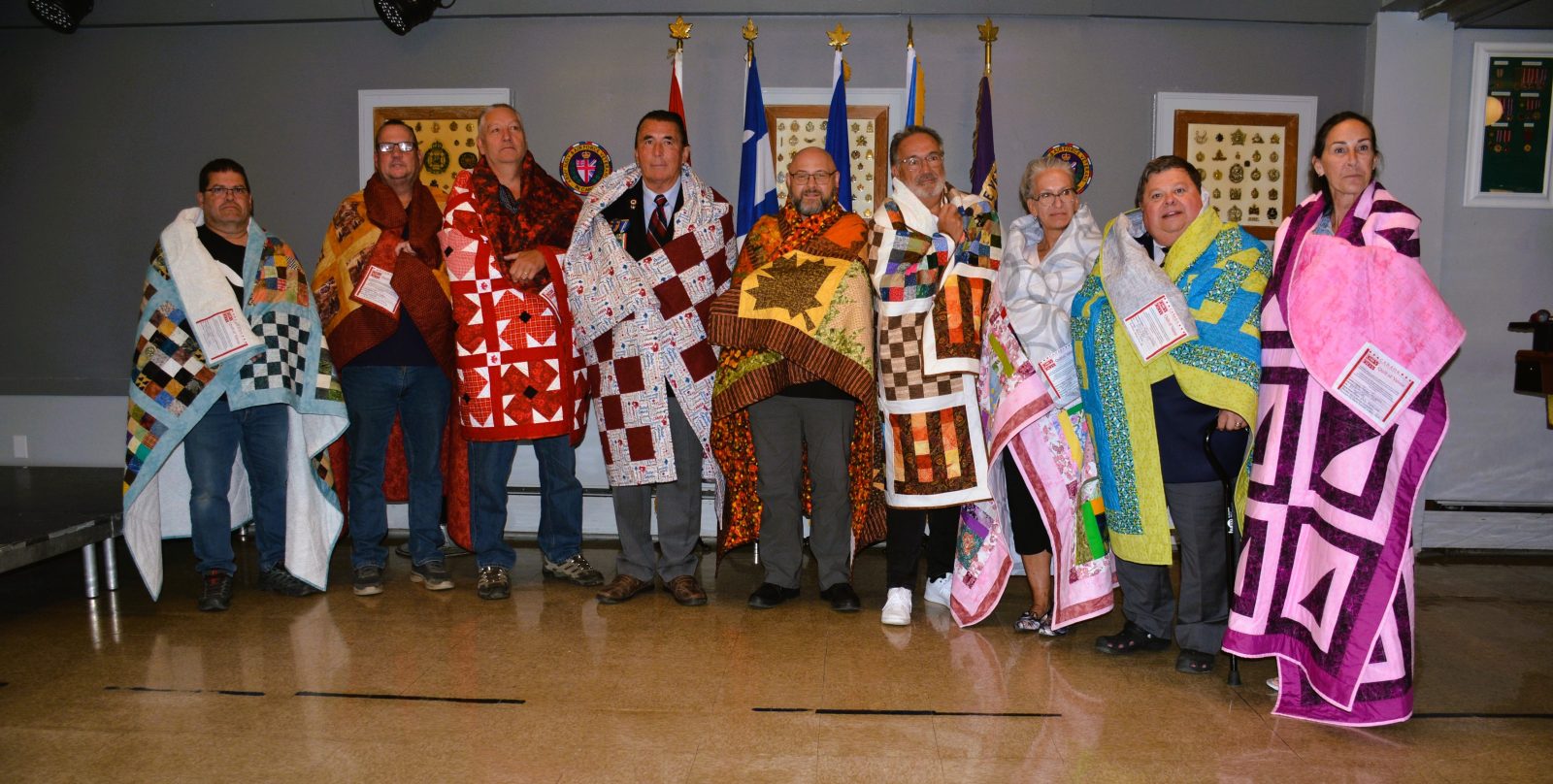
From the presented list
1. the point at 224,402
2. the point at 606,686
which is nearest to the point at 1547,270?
the point at 606,686

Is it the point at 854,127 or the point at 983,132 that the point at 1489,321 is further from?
the point at 854,127

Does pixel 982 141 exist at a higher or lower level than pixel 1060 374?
higher

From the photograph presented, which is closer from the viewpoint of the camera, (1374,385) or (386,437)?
(1374,385)

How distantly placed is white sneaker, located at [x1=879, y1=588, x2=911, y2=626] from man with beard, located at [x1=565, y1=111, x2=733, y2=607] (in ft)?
2.10

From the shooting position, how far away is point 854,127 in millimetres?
4758

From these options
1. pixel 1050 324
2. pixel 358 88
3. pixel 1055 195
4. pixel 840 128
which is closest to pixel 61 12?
pixel 358 88

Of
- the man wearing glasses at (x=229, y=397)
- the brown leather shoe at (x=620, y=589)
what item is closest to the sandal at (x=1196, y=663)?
the brown leather shoe at (x=620, y=589)

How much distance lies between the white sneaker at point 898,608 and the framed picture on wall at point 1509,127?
3341mm

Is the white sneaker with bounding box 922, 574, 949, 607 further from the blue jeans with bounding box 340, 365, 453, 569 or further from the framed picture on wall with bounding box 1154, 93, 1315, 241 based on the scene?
the framed picture on wall with bounding box 1154, 93, 1315, 241

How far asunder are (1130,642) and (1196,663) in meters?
0.20

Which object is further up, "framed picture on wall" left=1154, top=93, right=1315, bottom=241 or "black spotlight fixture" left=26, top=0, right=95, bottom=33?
"black spotlight fixture" left=26, top=0, right=95, bottom=33

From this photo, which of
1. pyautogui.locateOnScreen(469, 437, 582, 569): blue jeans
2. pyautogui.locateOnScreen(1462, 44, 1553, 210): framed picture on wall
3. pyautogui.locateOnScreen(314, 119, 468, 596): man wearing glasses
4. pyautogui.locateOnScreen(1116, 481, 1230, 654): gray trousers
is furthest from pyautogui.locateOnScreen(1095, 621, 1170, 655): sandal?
pyautogui.locateOnScreen(1462, 44, 1553, 210): framed picture on wall

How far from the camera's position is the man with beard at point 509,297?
3.50 m

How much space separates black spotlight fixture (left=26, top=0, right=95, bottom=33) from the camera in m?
4.73
